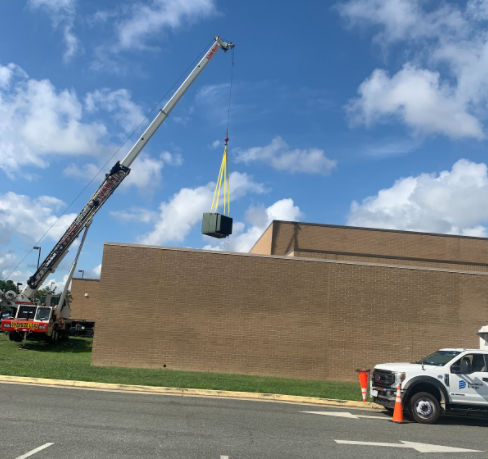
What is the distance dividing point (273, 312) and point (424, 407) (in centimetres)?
799

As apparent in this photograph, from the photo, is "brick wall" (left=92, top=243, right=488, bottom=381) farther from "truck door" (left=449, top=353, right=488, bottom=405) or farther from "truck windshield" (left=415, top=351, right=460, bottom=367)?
"truck door" (left=449, top=353, right=488, bottom=405)

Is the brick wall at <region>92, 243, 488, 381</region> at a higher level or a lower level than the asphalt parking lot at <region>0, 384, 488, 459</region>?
higher

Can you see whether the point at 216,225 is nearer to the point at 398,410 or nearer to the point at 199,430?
the point at 398,410

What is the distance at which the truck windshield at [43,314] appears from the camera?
2516 cm

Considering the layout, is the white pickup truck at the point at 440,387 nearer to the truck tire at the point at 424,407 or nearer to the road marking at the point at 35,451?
the truck tire at the point at 424,407

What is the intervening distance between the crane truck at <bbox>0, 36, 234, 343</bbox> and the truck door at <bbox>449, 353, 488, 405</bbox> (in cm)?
1965

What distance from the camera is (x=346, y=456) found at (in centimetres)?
725

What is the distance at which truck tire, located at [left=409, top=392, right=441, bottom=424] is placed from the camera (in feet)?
35.7

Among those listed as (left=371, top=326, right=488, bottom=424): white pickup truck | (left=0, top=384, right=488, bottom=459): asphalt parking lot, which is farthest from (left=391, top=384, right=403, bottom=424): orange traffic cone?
(left=371, top=326, right=488, bottom=424): white pickup truck

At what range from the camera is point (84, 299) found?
46.8 m

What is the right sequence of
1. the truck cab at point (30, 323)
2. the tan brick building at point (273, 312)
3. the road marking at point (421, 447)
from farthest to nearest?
the truck cab at point (30, 323) → the tan brick building at point (273, 312) → the road marking at point (421, 447)

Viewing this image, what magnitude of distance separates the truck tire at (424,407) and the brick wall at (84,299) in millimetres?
39545

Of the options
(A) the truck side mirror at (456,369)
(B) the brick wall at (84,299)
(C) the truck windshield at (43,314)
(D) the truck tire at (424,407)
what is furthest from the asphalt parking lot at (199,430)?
(B) the brick wall at (84,299)

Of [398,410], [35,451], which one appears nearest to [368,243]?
[398,410]
